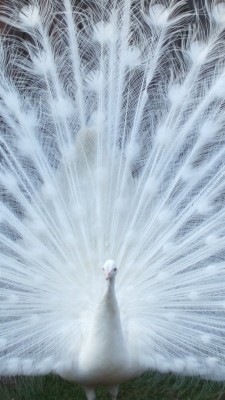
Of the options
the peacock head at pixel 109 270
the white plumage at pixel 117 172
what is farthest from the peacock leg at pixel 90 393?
the peacock head at pixel 109 270

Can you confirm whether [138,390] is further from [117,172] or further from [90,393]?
[117,172]

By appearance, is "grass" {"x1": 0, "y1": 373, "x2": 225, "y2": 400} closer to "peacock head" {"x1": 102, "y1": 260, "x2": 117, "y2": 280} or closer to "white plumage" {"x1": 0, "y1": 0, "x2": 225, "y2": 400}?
"white plumage" {"x1": 0, "y1": 0, "x2": 225, "y2": 400}

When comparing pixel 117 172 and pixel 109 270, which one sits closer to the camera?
pixel 109 270

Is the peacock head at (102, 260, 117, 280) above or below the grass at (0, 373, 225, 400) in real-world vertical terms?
above

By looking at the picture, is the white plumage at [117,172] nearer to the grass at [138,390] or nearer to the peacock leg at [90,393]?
the peacock leg at [90,393]

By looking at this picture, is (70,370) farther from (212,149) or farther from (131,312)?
(212,149)

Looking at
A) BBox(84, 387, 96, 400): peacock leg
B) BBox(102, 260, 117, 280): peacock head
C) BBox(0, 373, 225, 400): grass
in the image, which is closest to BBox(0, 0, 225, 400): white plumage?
BBox(84, 387, 96, 400): peacock leg

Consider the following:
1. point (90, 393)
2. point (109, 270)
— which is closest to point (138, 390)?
point (90, 393)
